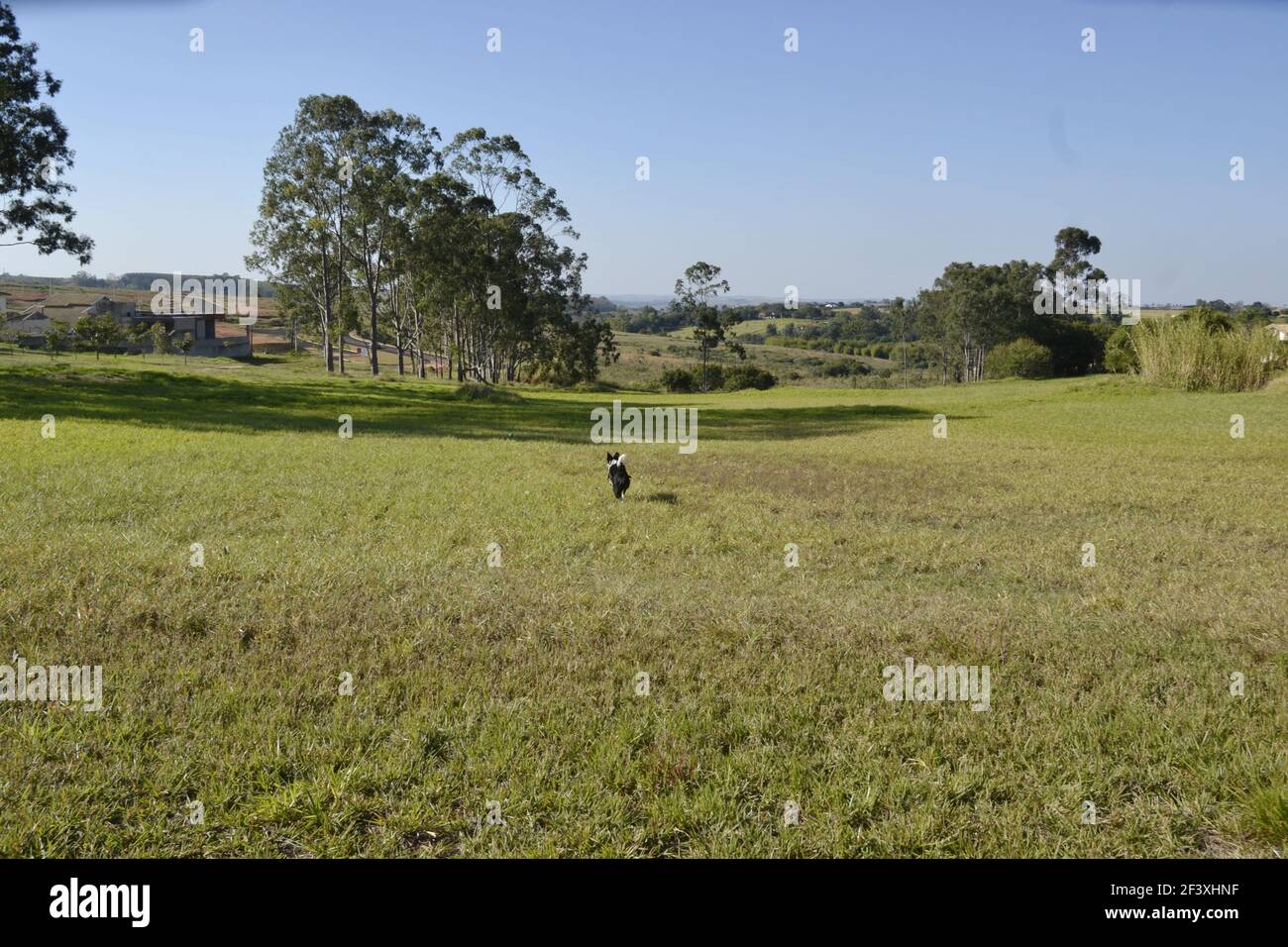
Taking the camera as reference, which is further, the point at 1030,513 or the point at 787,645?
the point at 1030,513

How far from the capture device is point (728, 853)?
3.79 metres

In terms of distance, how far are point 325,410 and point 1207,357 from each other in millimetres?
38498

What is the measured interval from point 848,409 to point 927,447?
17131 millimetres

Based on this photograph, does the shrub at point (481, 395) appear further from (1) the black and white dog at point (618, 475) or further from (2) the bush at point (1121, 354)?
(2) the bush at point (1121, 354)

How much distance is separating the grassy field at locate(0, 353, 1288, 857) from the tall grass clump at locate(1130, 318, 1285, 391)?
29.3 metres

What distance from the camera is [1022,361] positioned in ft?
240

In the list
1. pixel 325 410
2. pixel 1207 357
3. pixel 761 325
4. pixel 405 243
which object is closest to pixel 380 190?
pixel 405 243

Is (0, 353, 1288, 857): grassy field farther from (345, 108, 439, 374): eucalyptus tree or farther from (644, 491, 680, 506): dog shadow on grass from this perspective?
(345, 108, 439, 374): eucalyptus tree

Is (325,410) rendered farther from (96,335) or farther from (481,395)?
(96,335)

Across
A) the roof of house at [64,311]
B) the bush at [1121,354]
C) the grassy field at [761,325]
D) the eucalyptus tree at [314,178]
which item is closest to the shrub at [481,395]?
the eucalyptus tree at [314,178]

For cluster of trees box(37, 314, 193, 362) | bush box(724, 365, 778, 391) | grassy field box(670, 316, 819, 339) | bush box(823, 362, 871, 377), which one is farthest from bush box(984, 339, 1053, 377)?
cluster of trees box(37, 314, 193, 362)
